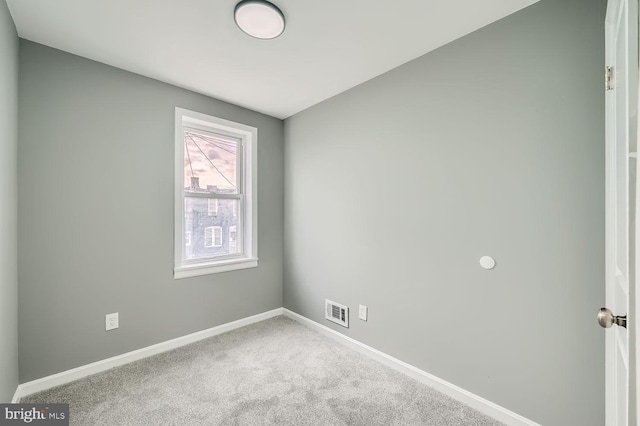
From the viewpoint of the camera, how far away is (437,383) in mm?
1974

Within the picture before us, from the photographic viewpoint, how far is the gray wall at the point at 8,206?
1.51m

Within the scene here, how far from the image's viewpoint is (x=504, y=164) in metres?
1.69

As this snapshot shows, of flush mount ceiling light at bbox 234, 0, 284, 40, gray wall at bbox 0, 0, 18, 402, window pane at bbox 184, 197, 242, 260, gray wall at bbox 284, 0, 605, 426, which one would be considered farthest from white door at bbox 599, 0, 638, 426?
window pane at bbox 184, 197, 242, 260

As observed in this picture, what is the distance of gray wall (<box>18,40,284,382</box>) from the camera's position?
1921 millimetres

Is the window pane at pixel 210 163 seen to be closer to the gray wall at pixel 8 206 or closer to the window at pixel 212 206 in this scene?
the window at pixel 212 206

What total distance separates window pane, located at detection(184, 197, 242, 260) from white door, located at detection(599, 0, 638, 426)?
2.89 metres

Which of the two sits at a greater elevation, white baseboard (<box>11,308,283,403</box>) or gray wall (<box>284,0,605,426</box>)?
gray wall (<box>284,0,605,426</box>)

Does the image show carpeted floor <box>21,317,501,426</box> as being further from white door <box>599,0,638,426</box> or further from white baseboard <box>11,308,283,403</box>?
white door <box>599,0,638,426</box>

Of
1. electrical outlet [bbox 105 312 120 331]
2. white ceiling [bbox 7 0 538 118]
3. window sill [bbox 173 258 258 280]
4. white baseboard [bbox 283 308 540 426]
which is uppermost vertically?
white ceiling [bbox 7 0 538 118]

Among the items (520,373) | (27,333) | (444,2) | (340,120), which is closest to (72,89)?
(27,333)

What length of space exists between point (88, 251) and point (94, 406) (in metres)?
1.06

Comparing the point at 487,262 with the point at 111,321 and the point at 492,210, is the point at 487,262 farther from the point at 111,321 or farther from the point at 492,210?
the point at 111,321

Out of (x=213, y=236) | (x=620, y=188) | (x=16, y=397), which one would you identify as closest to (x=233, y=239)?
(x=213, y=236)

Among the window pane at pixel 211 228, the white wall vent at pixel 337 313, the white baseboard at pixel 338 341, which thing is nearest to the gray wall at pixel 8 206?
the white baseboard at pixel 338 341
